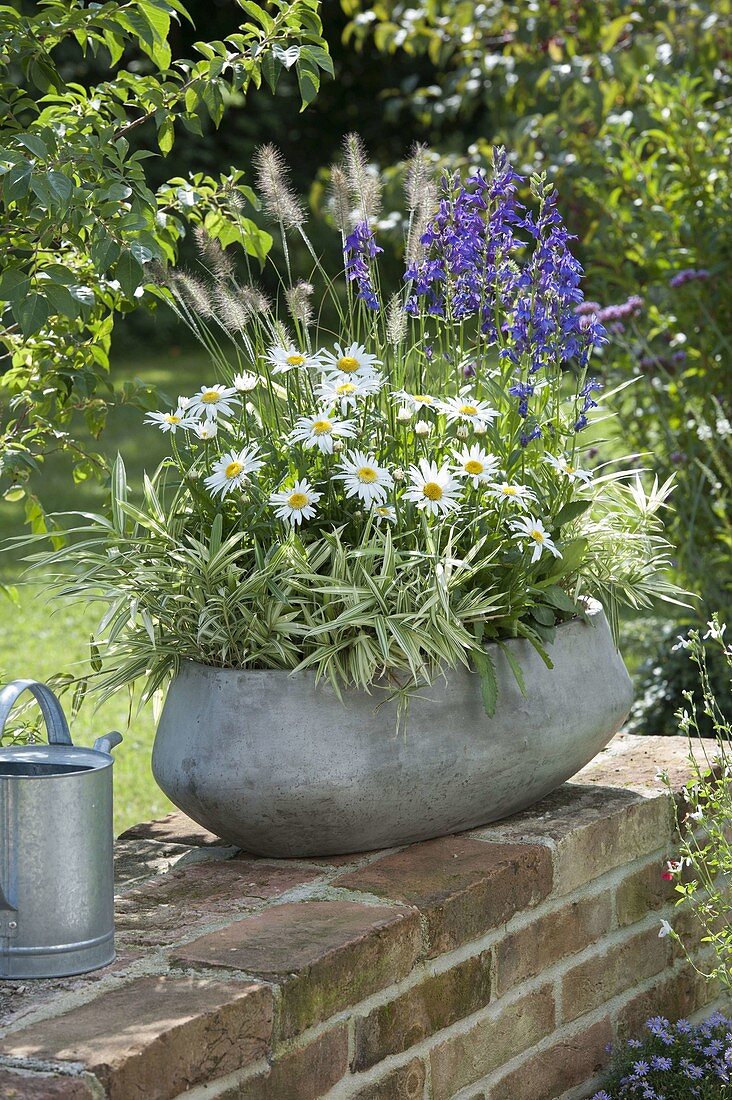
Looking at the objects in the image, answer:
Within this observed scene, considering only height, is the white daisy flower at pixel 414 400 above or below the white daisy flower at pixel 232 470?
above

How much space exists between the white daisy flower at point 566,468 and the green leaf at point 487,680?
352 millimetres

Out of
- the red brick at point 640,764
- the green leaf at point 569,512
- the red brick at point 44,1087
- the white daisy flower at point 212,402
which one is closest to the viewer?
the red brick at point 44,1087

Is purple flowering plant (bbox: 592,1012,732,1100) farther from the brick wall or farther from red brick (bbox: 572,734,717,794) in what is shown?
red brick (bbox: 572,734,717,794)

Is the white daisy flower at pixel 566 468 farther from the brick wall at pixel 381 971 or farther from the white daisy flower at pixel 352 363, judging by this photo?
the brick wall at pixel 381 971

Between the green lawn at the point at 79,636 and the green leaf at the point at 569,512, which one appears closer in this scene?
the green leaf at the point at 569,512

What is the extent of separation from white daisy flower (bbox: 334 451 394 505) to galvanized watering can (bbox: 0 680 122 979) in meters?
0.54

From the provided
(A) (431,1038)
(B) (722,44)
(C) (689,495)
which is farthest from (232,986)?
(B) (722,44)

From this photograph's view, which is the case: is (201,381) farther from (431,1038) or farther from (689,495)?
(431,1038)

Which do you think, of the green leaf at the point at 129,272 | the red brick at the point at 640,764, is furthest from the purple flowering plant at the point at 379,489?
the red brick at the point at 640,764

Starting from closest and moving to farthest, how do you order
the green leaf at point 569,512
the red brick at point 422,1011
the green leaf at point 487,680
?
1. the red brick at point 422,1011
2. the green leaf at point 487,680
3. the green leaf at point 569,512

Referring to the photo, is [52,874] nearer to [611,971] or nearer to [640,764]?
[611,971]

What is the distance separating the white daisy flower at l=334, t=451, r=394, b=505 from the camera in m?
1.93

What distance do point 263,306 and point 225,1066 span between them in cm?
115

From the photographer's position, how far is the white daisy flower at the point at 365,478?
1.93 meters
